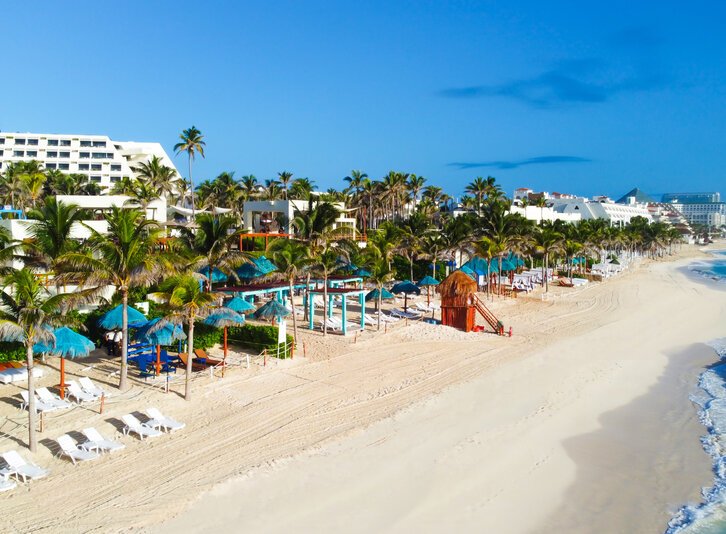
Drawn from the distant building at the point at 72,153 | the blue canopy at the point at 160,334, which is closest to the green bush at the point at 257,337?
the blue canopy at the point at 160,334

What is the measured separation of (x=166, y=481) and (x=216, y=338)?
405 inches

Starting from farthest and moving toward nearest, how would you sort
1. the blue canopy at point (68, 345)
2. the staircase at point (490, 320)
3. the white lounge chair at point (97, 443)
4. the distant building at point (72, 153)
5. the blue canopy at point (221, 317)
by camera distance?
the distant building at point (72, 153)
the staircase at point (490, 320)
the blue canopy at point (221, 317)
the blue canopy at point (68, 345)
the white lounge chair at point (97, 443)

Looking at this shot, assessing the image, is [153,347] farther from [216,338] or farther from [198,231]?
[198,231]

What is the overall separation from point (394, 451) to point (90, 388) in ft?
28.6

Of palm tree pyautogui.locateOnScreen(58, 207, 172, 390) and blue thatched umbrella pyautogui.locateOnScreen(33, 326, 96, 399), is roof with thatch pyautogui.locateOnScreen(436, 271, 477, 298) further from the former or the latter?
blue thatched umbrella pyautogui.locateOnScreen(33, 326, 96, 399)

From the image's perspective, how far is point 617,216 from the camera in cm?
14988

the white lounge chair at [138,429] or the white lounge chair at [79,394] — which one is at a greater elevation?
the white lounge chair at [79,394]

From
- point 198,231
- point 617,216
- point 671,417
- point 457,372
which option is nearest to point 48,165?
point 198,231

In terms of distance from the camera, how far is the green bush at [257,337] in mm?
21600

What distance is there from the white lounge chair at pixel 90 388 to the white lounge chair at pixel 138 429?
1.99 meters

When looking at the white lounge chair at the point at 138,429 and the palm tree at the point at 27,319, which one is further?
the white lounge chair at the point at 138,429

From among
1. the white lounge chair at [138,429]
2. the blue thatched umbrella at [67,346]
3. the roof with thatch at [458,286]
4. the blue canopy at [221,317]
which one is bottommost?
the white lounge chair at [138,429]

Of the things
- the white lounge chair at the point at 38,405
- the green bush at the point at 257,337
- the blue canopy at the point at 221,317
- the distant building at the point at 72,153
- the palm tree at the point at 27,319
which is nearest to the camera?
the palm tree at the point at 27,319

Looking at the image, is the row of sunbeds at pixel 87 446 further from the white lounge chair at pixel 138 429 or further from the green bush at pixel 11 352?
the green bush at pixel 11 352
